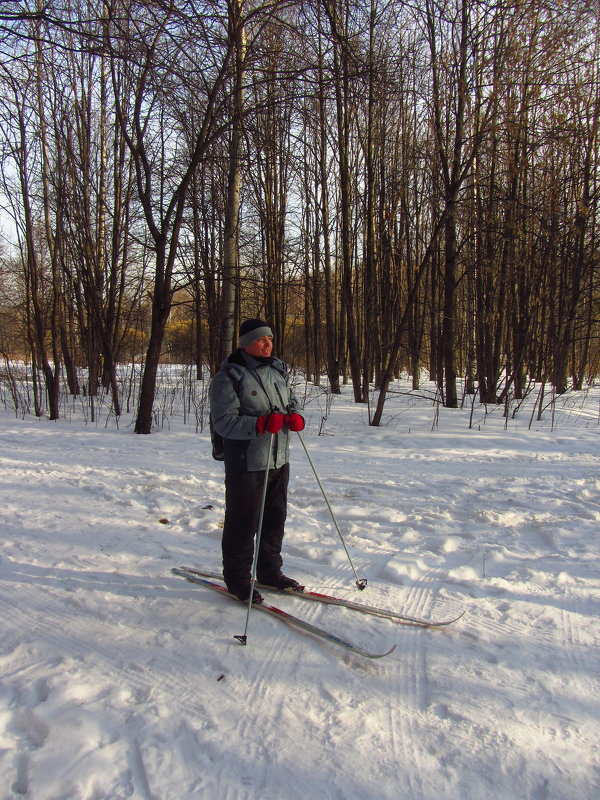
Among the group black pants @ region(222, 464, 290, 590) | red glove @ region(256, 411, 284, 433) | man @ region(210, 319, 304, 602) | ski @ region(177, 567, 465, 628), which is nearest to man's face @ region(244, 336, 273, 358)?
man @ region(210, 319, 304, 602)

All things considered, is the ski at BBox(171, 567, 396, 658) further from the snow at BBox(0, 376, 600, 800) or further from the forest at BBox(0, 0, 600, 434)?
the forest at BBox(0, 0, 600, 434)

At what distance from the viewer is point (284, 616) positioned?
10.2 ft

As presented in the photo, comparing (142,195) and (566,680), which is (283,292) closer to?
(142,195)

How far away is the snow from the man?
12.8 inches

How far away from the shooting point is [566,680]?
259 cm

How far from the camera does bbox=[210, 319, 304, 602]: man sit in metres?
3.18

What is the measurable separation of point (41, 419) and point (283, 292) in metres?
8.34

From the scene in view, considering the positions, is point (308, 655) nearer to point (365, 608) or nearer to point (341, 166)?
point (365, 608)

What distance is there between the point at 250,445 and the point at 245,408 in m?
0.24

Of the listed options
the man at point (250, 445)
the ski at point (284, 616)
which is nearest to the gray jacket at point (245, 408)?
the man at point (250, 445)

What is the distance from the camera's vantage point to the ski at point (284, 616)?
2.79 metres

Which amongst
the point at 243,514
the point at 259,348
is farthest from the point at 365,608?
the point at 259,348

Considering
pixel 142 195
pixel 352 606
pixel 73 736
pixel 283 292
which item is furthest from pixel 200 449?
pixel 283 292

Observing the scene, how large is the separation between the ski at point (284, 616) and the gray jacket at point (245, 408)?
900mm
